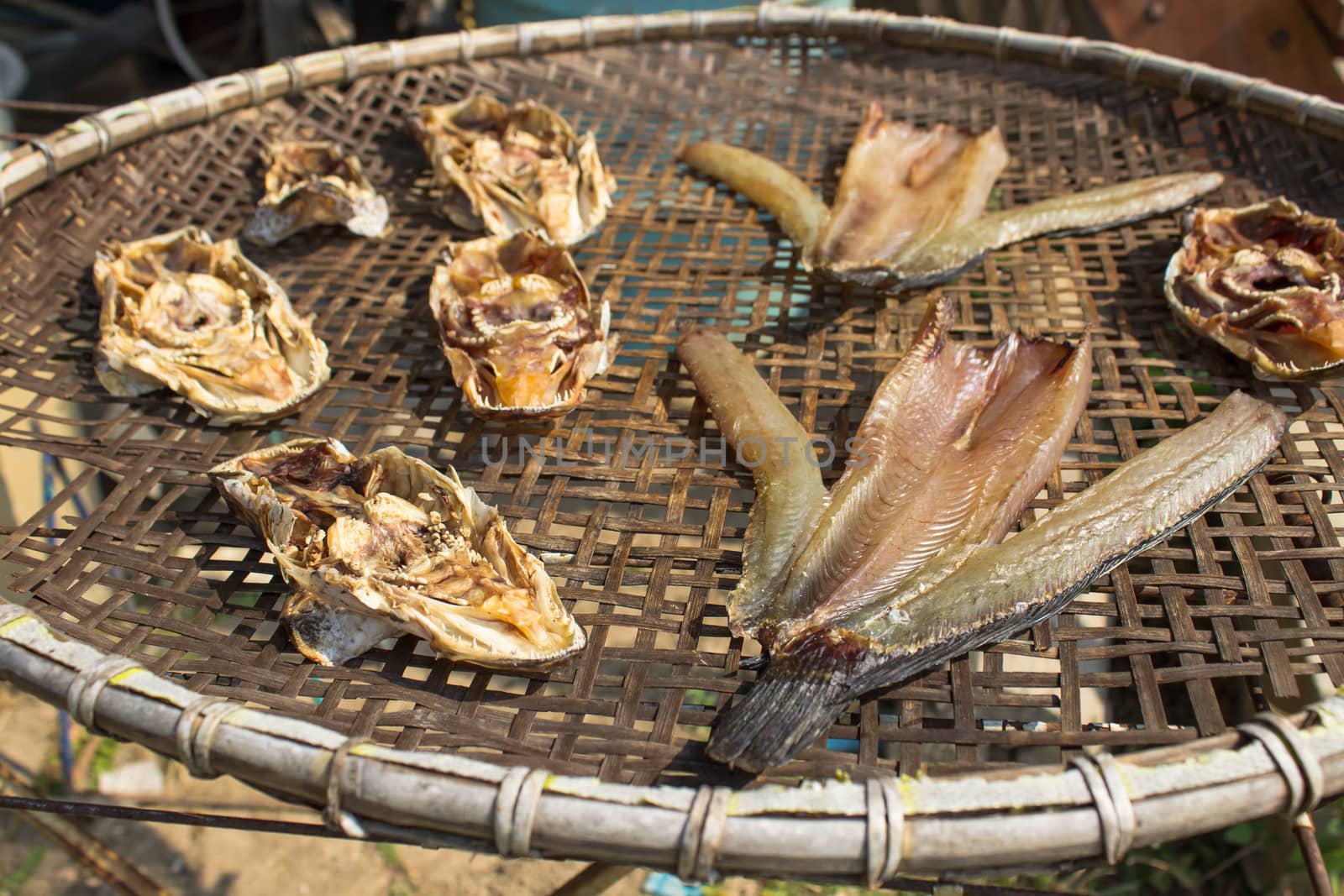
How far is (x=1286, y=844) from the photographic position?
273cm

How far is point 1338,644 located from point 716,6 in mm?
3259

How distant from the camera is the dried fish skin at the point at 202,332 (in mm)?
1935

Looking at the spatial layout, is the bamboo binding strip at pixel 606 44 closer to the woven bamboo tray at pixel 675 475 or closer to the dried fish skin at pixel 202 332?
the woven bamboo tray at pixel 675 475

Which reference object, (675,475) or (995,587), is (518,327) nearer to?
(675,475)

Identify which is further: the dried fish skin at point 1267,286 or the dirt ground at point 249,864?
the dirt ground at point 249,864

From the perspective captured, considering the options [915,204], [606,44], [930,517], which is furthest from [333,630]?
[606,44]

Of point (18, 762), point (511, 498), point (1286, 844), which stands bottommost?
point (18, 762)

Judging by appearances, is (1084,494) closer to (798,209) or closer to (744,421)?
(744,421)

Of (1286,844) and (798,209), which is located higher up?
(798,209)

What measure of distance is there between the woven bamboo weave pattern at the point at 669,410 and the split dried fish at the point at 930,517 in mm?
68

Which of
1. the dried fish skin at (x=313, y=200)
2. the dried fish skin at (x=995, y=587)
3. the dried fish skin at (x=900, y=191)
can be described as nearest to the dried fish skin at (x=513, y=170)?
the dried fish skin at (x=313, y=200)

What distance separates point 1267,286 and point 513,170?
1765 mm

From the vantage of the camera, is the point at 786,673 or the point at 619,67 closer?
the point at 786,673

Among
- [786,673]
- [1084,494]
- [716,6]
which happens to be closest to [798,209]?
[1084,494]
